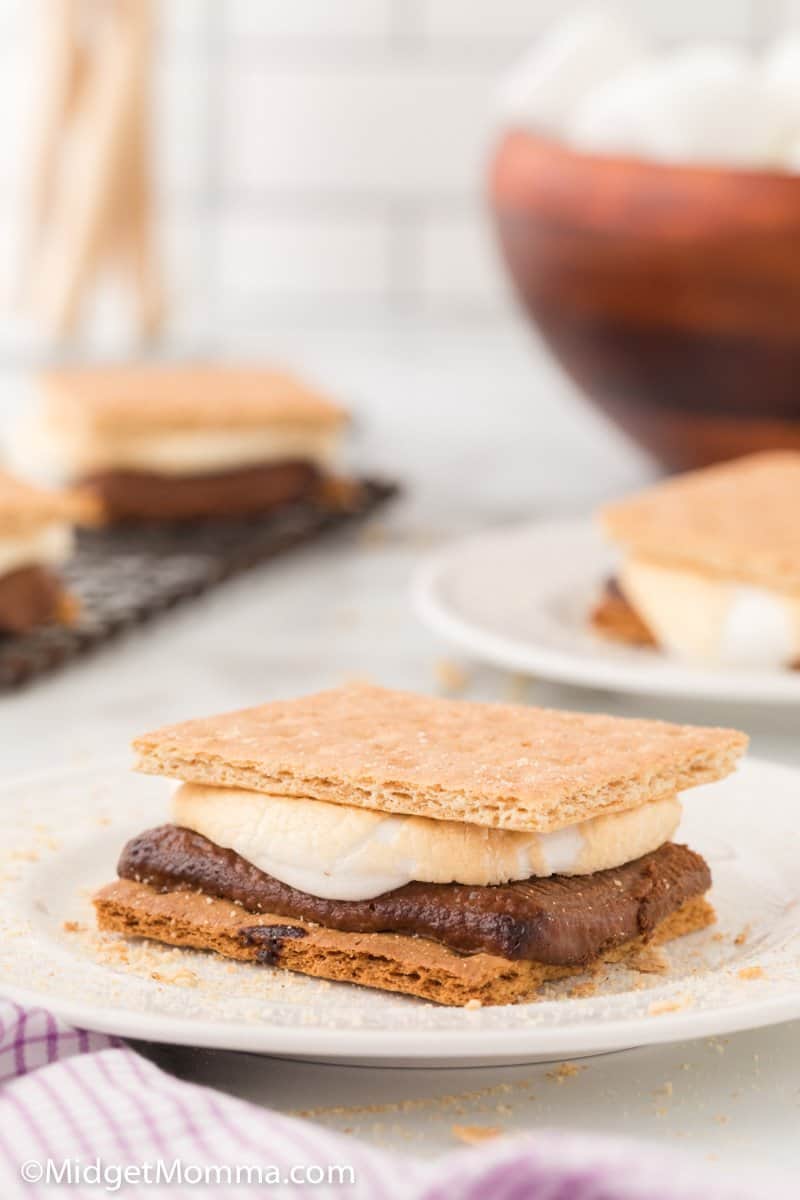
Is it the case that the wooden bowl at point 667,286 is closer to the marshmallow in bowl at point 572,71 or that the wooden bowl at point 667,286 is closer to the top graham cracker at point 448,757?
the marshmallow in bowl at point 572,71

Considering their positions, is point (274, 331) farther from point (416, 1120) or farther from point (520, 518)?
point (416, 1120)

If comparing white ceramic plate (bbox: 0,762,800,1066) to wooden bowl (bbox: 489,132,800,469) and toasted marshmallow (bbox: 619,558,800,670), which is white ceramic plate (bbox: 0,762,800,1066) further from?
wooden bowl (bbox: 489,132,800,469)

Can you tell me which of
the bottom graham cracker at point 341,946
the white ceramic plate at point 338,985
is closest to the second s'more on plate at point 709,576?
the white ceramic plate at point 338,985

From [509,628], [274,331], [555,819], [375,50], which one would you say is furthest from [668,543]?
[375,50]

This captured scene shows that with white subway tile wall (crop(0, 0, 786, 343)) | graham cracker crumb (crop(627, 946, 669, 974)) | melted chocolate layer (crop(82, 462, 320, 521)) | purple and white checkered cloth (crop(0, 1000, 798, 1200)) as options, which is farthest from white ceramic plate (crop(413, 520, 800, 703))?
white subway tile wall (crop(0, 0, 786, 343))

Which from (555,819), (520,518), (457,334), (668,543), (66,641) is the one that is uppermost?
(555,819)

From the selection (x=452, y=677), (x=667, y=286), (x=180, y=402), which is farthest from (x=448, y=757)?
(x=180, y=402)
